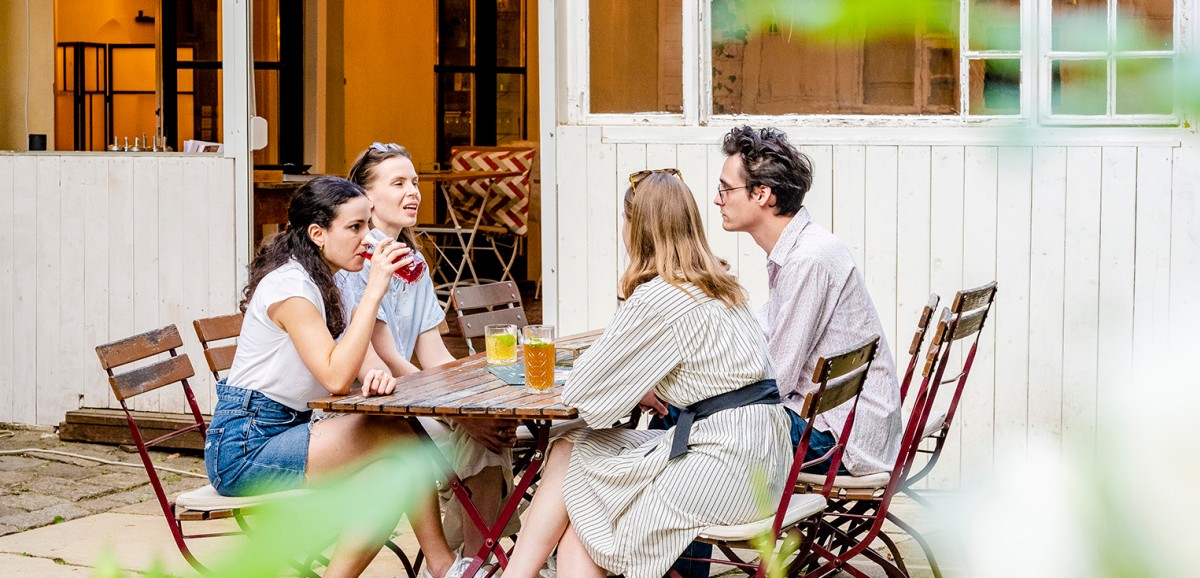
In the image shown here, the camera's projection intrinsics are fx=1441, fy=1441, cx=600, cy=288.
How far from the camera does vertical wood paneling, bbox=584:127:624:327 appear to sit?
5.71 meters

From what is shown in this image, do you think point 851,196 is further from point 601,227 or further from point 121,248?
point 121,248

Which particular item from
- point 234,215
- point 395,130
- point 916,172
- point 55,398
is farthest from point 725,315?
point 395,130

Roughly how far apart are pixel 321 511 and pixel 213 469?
10.4 ft

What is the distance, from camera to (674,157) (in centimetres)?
564

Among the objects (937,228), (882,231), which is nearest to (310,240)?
(882,231)

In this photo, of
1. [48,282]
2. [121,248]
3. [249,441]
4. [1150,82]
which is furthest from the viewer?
[48,282]

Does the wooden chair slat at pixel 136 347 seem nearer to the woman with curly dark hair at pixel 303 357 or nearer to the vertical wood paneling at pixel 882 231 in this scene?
the woman with curly dark hair at pixel 303 357

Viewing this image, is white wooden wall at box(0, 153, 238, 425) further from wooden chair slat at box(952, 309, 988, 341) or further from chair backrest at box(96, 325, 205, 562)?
wooden chair slat at box(952, 309, 988, 341)

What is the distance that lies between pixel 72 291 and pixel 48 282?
0.14m

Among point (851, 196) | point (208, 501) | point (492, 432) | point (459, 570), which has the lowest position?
point (459, 570)

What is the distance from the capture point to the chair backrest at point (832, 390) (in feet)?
9.84

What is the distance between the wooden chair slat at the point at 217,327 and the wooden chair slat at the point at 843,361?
76.9 inches

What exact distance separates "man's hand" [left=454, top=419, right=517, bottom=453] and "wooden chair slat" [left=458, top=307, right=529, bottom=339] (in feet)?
2.97

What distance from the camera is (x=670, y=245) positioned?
338 cm
